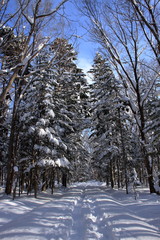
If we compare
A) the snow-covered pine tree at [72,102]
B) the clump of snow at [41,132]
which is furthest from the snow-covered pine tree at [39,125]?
the snow-covered pine tree at [72,102]

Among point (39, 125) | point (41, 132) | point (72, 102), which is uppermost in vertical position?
point (72, 102)

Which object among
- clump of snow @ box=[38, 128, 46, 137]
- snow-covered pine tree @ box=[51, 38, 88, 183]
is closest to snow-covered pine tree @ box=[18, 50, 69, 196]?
clump of snow @ box=[38, 128, 46, 137]

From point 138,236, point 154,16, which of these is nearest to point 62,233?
point 138,236

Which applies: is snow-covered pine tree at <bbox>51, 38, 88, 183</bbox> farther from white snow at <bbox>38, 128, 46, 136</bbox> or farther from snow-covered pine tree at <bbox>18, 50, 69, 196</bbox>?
white snow at <bbox>38, 128, 46, 136</bbox>

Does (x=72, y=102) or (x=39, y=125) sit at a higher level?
(x=72, y=102)

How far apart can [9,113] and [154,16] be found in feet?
47.7

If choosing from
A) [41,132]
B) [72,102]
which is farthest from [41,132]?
[72,102]

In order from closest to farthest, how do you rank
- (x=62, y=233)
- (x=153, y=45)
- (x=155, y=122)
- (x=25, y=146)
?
(x=62, y=233)
(x=155, y=122)
(x=153, y=45)
(x=25, y=146)

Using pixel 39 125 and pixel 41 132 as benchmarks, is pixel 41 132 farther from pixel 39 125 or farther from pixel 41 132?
pixel 39 125

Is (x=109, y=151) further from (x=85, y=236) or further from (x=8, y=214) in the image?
(x=85, y=236)

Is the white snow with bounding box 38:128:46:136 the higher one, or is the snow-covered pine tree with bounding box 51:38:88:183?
the snow-covered pine tree with bounding box 51:38:88:183

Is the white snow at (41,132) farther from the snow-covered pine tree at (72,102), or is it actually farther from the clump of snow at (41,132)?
the snow-covered pine tree at (72,102)

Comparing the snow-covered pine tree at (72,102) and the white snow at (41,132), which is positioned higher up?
the snow-covered pine tree at (72,102)

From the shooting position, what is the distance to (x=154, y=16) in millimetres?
8266
